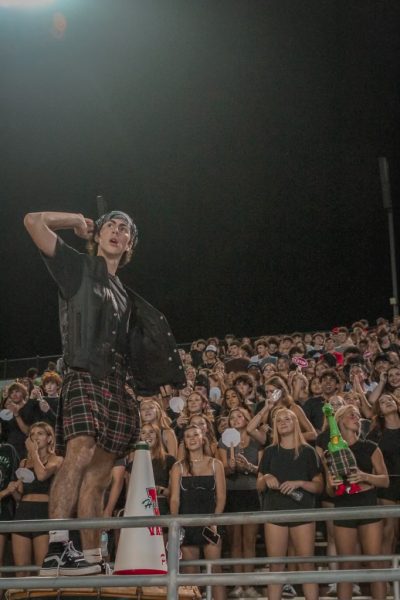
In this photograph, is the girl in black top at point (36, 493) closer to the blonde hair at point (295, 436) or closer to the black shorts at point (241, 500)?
the black shorts at point (241, 500)

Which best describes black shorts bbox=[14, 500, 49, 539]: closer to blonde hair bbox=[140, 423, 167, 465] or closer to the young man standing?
blonde hair bbox=[140, 423, 167, 465]

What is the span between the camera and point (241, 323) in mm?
32562

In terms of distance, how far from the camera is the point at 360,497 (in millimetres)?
6562

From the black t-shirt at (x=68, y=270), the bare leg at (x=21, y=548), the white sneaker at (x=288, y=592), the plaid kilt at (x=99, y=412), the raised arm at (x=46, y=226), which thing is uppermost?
the raised arm at (x=46, y=226)

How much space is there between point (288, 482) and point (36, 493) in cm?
243

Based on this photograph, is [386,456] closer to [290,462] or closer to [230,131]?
[290,462]

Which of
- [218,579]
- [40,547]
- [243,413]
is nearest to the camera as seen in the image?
[218,579]

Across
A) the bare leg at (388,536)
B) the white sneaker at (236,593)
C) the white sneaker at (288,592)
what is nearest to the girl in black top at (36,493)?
the white sneaker at (236,593)

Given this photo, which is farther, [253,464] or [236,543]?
[253,464]

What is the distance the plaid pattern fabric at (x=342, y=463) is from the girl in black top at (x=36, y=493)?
95.1 inches

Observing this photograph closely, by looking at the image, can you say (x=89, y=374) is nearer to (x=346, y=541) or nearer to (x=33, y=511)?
(x=346, y=541)

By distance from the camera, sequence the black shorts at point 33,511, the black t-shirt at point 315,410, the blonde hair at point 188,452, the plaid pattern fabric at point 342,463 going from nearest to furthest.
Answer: the plaid pattern fabric at point 342,463 → the black shorts at point 33,511 → the blonde hair at point 188,452 → the black t-shirt at point 315,410

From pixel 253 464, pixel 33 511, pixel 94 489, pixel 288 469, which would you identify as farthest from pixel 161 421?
pixel 94 489

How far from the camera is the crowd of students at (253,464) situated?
655 cm
